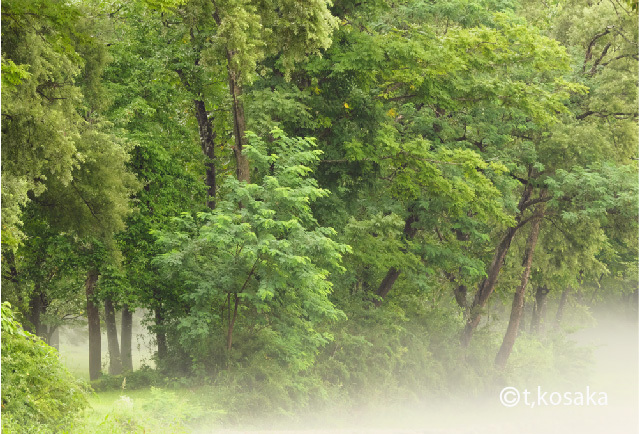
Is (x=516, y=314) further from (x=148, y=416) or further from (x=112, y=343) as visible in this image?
(x=148, y=416)

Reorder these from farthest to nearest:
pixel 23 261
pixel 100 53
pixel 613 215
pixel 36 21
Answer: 1. pixel 613 215
2. pixel 23 261
3. pixel 100 53
4. pixel 36 21

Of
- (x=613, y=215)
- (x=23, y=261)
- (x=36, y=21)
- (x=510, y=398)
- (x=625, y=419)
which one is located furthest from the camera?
(x=625, y=419)

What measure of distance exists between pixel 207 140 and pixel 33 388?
13869mm

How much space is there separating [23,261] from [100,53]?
6.84 metres

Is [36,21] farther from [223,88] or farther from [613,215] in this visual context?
[613,215]

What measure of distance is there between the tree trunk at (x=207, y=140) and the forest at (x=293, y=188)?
0.09 metres

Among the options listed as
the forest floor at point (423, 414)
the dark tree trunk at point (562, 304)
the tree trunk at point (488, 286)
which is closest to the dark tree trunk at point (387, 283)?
the forest floor at point (423, 414)

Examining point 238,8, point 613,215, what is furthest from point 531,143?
point 238,8

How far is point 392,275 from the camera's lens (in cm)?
2073

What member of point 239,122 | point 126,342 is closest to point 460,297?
point 126,342

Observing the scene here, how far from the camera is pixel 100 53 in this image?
576 inches

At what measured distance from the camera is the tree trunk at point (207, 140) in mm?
21547

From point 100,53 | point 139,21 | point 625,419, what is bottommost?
point 625,419

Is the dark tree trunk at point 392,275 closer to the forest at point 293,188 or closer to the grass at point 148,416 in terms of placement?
the forest at point 293,188
